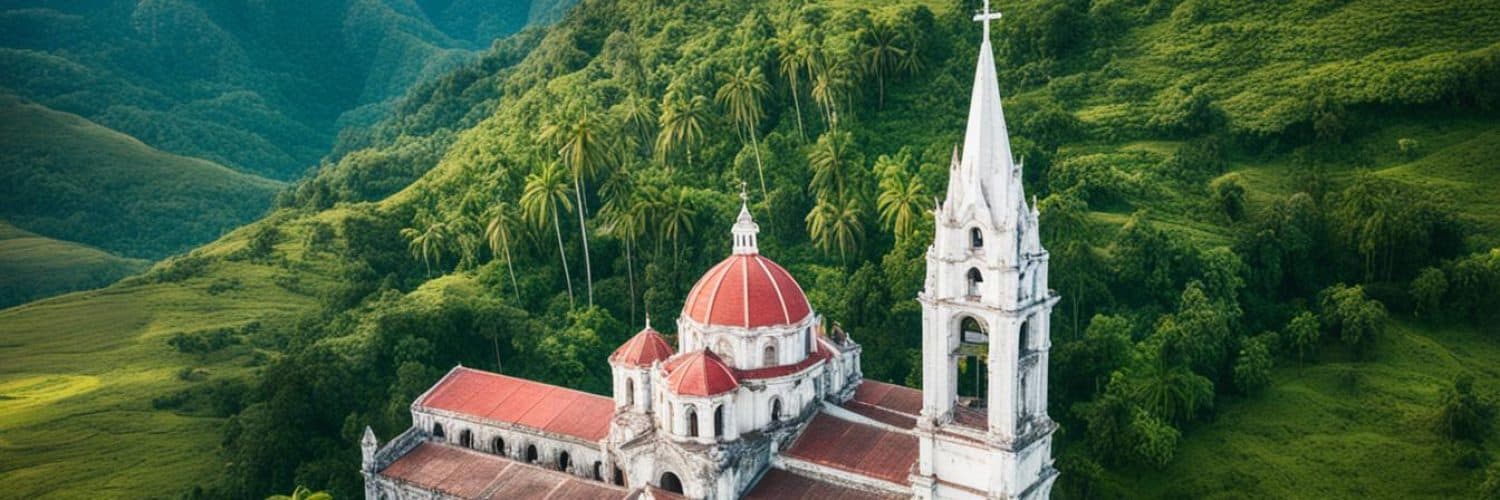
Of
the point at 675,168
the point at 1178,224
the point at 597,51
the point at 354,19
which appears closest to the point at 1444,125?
the point at 1178,224

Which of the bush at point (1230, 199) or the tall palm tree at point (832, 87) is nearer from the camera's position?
the bush at point (1230, 199)

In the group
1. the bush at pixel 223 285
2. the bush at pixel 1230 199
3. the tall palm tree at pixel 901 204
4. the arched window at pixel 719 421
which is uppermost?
the tall palm tree at pixel 901 204

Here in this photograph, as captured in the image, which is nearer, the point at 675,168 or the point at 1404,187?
the point at 1404,187

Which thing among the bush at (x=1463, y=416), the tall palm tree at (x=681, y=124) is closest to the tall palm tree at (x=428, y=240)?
the tall palm tree at (x=681, y=124)

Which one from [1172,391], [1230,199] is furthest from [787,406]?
[1230,199]

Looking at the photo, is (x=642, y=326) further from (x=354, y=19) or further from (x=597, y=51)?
(x=354, y=19)

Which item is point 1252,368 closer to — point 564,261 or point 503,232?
point 564,261

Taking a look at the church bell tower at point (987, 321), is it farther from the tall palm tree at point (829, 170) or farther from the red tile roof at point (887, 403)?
the tall palm tree at point (829, 170)
